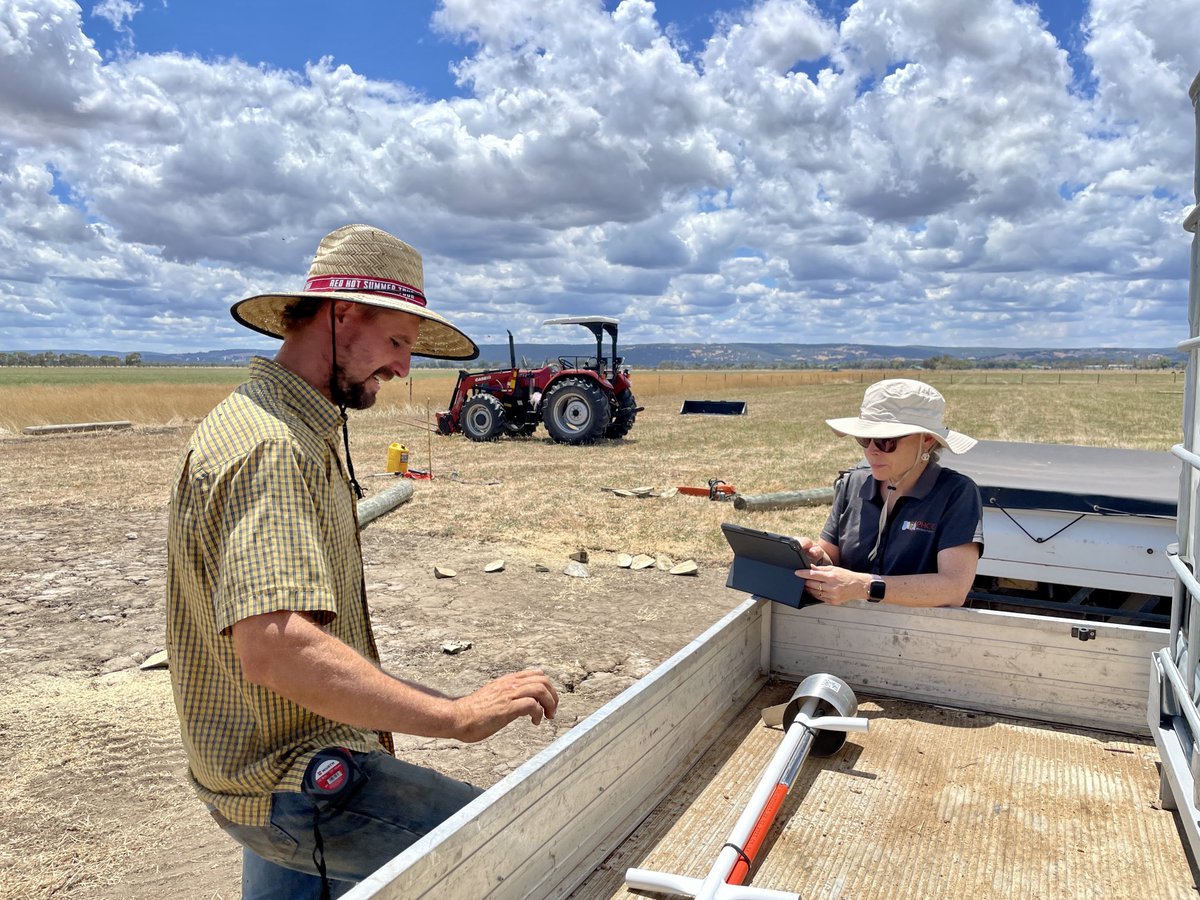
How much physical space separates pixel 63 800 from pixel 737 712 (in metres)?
2.76

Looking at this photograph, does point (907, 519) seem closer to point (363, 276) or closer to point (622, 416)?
point (363, 276)

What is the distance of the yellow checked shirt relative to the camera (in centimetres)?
143

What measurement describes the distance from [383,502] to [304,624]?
8.37 meters

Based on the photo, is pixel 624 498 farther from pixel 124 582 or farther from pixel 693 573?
pixel 124 582

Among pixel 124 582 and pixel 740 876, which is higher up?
pixel 740 876

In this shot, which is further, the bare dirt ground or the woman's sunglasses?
the bare dirt ground

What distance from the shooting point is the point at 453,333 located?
2.23 metres

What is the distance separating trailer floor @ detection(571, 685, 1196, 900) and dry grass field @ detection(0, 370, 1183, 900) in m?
1.76

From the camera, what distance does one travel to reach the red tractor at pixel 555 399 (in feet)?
51.7

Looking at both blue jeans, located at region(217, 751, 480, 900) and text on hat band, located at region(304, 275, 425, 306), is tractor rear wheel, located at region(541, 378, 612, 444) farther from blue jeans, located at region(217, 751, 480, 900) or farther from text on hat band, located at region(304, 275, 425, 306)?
blue jeans, located at region(217, 751, 480, 900)

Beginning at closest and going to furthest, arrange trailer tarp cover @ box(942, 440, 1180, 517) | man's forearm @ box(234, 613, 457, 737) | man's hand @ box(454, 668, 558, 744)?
man's forearm @ box(234, 613, 457, 737) < man's hand @ box(454, 668, 558, 744) < trailer tarp cover @ box(942, 440, 1180, 517)

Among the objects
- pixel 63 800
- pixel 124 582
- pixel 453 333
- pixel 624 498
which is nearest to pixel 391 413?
pixel 624 498

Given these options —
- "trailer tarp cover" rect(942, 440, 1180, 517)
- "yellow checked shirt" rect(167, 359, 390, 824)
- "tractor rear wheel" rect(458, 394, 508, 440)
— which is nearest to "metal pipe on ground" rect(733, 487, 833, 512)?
"trailer tarp cover" rect(942, 440, 1180, 517)

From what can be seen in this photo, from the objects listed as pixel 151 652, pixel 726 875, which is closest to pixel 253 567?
pixel 726 875
